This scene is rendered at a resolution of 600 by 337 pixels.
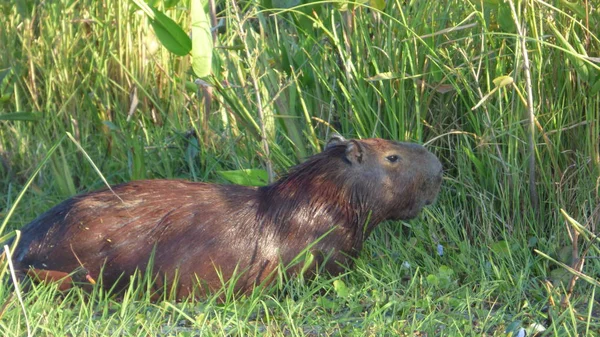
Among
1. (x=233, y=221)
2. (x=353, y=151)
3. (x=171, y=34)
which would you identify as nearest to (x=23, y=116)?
(x=171, y=34)

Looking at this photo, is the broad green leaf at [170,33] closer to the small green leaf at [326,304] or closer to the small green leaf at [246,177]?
the small green leaf at [246,177]

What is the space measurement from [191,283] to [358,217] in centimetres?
68

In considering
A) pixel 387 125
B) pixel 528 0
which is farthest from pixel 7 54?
pixel 528 0

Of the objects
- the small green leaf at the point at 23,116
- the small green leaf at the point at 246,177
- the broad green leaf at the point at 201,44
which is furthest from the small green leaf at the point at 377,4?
the small green leaf at the point at 23,116

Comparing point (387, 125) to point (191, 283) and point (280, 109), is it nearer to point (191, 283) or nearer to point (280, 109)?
point (280, 109)

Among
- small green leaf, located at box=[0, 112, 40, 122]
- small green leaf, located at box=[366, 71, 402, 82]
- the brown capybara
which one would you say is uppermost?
small green leaf, located at box=[366, 71, 402, 82]

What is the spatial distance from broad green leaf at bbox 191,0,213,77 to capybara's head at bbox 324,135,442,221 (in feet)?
1.93

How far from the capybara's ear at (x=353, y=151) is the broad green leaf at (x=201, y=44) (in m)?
0.62

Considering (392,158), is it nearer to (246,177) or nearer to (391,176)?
(391,176)

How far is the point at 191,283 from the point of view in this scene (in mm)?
3568

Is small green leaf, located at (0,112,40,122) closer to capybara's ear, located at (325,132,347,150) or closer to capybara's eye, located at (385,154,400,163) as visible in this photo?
capybara's ear, located at (325,132,347,150)

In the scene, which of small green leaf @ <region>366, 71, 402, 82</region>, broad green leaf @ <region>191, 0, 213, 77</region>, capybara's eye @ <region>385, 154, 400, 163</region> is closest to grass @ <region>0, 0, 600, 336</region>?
small green leaf @ <region>366, 71, 402, 82</region>

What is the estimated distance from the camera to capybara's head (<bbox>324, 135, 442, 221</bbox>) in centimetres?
377

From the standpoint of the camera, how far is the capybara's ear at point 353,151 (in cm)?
375
